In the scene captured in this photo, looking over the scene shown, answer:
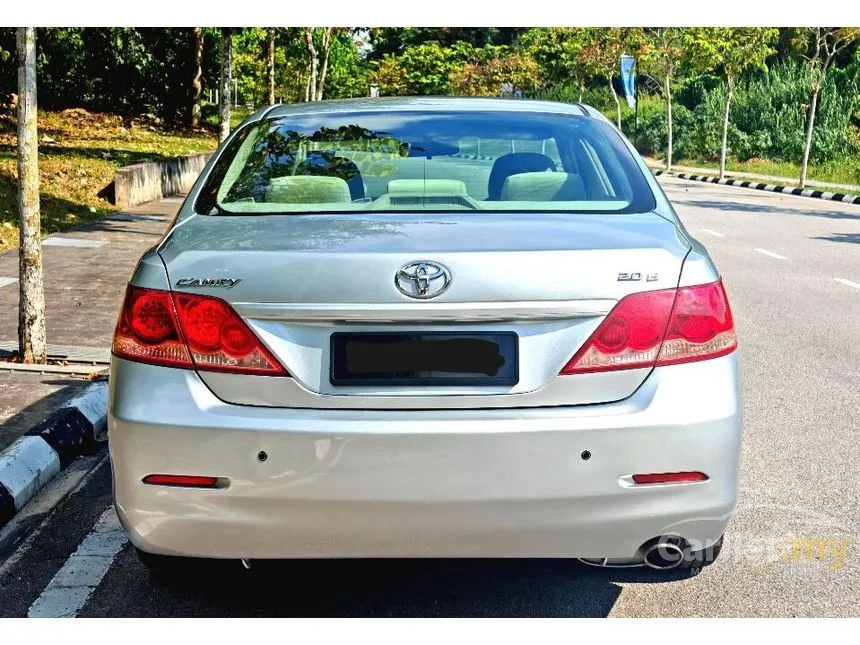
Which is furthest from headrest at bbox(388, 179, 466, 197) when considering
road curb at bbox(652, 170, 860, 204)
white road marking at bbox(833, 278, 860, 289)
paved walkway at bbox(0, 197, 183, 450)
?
road curb at bbox(652, 170, 860, 204)

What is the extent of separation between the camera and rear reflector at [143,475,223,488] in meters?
2.95

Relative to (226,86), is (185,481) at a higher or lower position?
lower

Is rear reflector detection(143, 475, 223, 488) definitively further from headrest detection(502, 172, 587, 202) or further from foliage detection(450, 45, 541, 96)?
foliage detection(450, 45, 541, 96)

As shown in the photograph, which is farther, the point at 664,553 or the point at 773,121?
the point at 773,121

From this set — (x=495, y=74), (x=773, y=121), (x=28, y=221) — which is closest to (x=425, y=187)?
(x=28, y=221)

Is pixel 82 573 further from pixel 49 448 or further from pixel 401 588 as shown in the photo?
pixel 49 448

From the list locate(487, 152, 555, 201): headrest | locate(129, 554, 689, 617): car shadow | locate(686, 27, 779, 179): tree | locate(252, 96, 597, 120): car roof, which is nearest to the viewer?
locate(129, 554, 689, 617): car shadow

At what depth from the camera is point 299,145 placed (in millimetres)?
4027

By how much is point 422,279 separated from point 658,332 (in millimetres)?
600

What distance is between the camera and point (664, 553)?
313cm

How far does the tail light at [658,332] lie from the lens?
294cm

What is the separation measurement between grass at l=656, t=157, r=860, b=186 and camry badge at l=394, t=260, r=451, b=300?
1225 inches

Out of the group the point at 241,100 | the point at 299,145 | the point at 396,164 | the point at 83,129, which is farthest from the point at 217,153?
the point at 241,100

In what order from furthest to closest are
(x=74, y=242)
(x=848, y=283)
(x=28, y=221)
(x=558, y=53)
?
(x=558, y=53) → (x=74, y=242) → (x=848, y=283) → (x=28, y=221)
